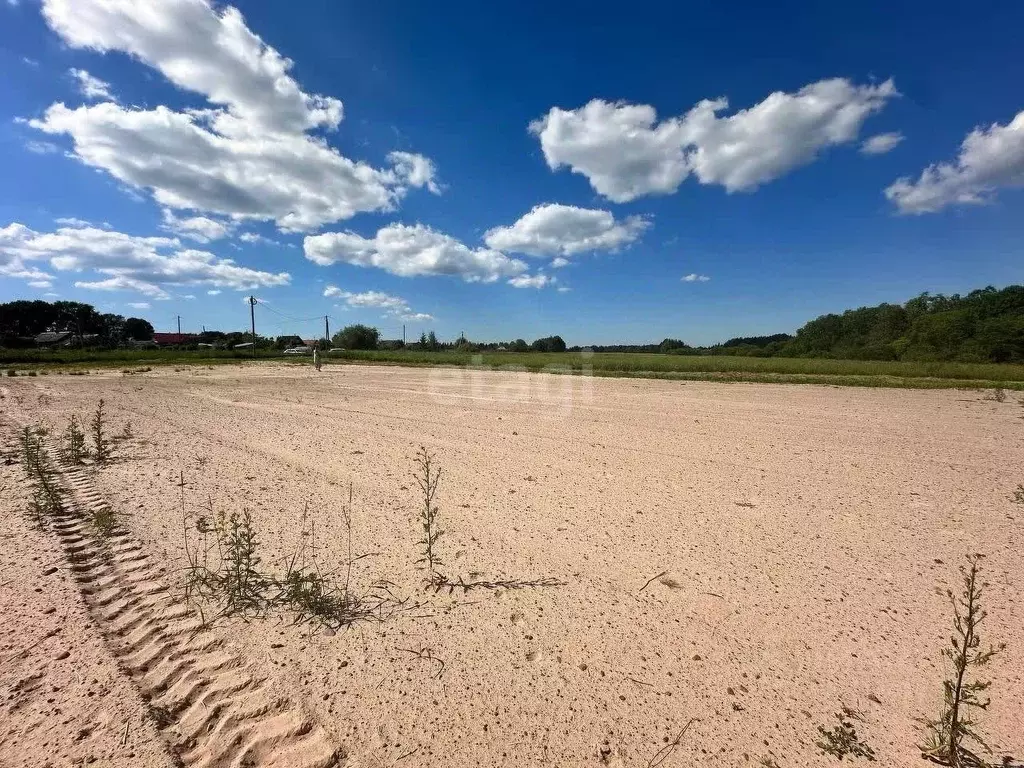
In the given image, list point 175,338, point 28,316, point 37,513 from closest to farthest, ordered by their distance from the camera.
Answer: point 37,513 < point 28,316 < point 175,338

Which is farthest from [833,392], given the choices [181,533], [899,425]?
[181,533]

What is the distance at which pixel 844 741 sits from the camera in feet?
6.73

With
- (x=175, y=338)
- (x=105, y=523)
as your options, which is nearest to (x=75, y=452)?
(x=105, y=523)

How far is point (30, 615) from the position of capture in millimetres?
2783

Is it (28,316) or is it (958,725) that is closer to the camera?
A: (958,725)

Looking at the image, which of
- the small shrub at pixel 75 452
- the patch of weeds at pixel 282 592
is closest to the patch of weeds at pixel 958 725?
the patch of weeds at pixel 282 592

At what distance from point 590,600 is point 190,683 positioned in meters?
2.46

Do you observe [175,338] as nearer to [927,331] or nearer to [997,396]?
[997,396]

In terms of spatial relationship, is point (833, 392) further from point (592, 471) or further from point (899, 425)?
point (592, 471)

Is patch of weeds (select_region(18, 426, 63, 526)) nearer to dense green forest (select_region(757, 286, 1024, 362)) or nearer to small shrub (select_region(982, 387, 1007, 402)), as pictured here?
small shrub (select_region(982, 387, 1007, 402))

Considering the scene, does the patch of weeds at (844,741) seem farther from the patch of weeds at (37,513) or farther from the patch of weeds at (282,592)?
the patch of weeds at (37,513)

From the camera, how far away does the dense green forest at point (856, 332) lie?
4546cm

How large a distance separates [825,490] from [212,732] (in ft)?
21.7

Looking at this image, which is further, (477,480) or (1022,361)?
(1022,361)
